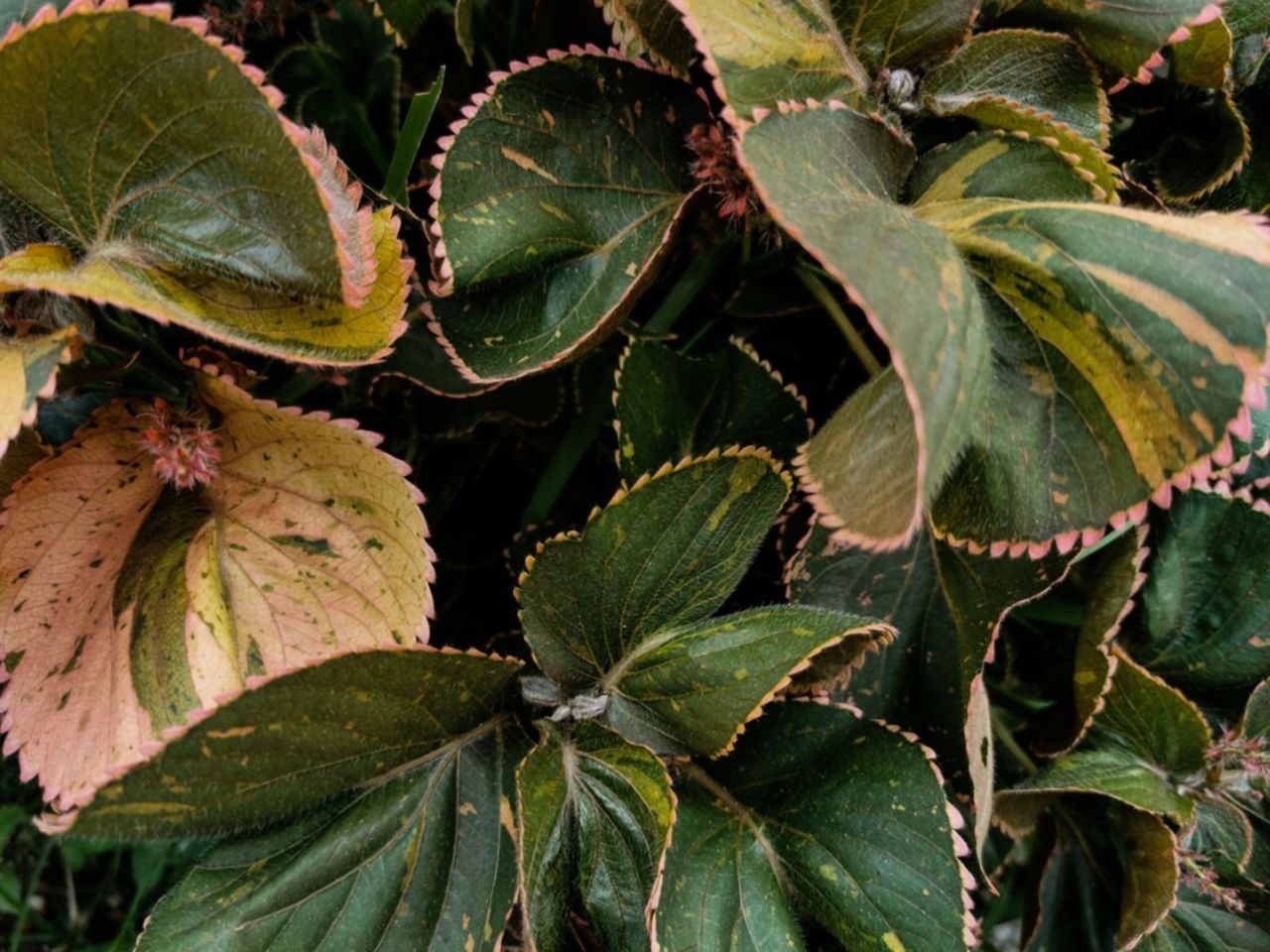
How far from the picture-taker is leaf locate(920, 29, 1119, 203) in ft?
2.11

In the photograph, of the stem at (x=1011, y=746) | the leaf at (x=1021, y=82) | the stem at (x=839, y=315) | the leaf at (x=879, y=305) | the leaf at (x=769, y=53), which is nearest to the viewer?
the leaf at (x=879, y=305)

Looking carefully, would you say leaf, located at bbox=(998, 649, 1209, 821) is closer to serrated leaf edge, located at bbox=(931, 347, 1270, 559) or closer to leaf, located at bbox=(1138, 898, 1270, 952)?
leaf, located at bbox=(1138, 898, 1270, 952)

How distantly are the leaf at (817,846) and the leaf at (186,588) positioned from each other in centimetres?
22

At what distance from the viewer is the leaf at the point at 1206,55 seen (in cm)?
66

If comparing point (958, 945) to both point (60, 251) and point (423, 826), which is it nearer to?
point (423, 826)

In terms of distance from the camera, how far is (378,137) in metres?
0.92

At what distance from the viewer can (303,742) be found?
1.80ft

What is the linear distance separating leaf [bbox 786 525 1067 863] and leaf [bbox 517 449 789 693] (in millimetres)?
95

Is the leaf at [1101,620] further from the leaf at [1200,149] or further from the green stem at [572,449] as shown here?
the green stem at [572,449]

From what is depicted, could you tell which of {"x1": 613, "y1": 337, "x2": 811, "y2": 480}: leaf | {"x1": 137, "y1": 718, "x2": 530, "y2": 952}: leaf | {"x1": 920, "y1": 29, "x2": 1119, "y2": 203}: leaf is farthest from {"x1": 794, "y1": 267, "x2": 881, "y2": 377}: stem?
{"x1": 137, "y1": 718, "x2": 530, "y2": 952}: leaf

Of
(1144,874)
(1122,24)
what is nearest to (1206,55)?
(1122,24)

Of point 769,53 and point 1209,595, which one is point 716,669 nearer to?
point 769,53

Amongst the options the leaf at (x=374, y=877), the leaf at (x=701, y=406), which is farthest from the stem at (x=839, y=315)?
the leaf at (x=374, y=877)

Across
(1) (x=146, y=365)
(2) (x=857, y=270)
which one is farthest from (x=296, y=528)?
(2) (x=857, y=270)
